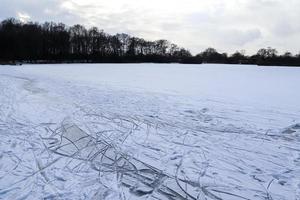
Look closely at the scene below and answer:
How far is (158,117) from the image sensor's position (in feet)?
35.8

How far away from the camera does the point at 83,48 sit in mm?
108438

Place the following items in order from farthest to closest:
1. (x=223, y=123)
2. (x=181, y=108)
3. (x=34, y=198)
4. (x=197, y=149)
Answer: (x=181, y=108)
(x=223, y=123)
(x=197, y=149)
(x=34, y=198)

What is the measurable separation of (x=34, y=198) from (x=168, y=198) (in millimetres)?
1878

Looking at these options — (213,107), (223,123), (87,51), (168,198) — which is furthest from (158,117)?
(87,51)

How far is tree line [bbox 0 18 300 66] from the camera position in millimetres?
85562

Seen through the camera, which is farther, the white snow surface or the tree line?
the tree line

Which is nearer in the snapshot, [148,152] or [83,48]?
[148,152]

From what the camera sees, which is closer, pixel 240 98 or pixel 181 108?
pixel 181 108

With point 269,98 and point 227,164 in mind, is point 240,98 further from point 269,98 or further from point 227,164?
point 227,164

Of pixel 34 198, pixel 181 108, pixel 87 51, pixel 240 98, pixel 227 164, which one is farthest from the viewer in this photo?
pixel 87 51

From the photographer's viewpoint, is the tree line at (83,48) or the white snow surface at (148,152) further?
the tree line at (83,48)

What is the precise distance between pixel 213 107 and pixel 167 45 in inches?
4951

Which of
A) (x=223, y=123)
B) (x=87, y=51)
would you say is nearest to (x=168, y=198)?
(x=223, y=123)

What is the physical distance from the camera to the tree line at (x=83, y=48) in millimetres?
85562
